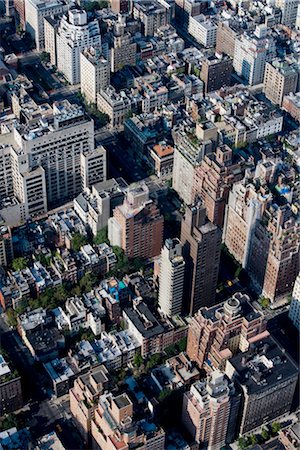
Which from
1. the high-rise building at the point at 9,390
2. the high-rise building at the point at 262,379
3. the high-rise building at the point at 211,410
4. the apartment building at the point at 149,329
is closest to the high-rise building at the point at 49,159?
the apartment building at the point at 149,329

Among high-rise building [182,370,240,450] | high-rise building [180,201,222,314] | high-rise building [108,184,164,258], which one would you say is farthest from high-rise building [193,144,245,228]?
high-rise building [182,370,240,450]

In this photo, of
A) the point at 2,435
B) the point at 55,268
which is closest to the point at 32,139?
the point at 55,268

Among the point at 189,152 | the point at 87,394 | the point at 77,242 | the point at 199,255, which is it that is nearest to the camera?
the point at 87,394

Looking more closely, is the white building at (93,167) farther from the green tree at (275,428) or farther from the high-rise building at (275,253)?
the green tree at (275,428)

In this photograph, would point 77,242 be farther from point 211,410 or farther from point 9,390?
point 211,410

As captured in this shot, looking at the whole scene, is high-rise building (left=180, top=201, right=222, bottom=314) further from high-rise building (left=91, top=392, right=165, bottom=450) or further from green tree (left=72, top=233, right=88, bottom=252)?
high-rise building (left=91, top=392, right=165, bottom=450)

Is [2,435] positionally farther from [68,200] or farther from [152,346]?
[68,200]

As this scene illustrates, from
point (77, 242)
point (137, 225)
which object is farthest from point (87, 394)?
point (77, 242)
